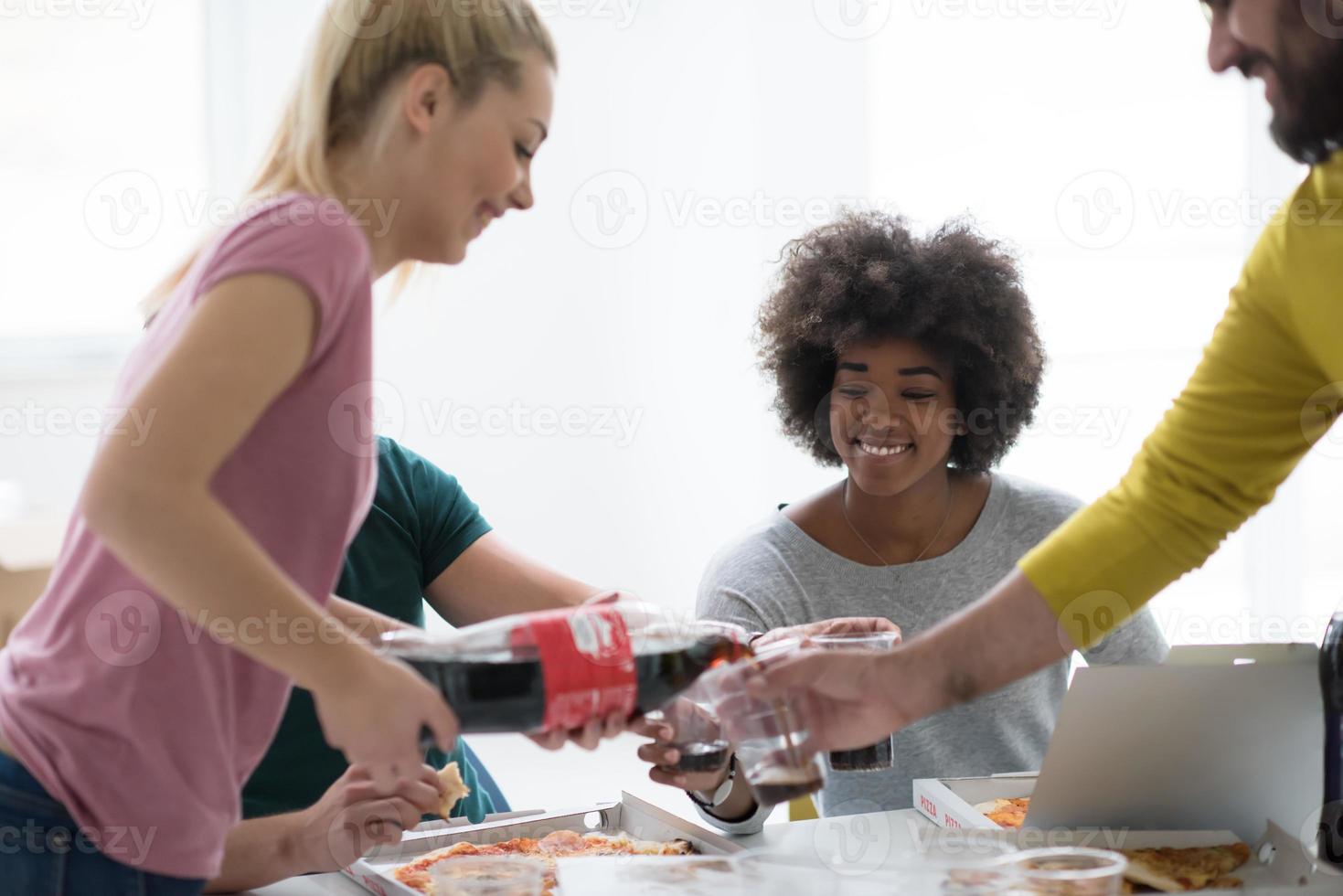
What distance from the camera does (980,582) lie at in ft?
6.05

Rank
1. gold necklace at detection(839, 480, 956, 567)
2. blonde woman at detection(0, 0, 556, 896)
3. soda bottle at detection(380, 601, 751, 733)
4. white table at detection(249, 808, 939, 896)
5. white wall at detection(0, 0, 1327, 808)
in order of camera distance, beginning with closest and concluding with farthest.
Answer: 1. blonde woman at detection(0, 0, 556, 896)
2. soda bottle at detection(380, 601, 751, 733)
3. white table at detection(249, 808, 939, 896)
4. gold necklace at detection(839, 480, 956, 567)
5. white wall at detection(0, 0, 1327, 808)

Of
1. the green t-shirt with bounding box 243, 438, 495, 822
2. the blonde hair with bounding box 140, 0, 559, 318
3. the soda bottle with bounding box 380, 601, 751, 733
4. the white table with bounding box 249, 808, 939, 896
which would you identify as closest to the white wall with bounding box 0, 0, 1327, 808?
the green t-shirt with bounding box 243, 438, 495, 822

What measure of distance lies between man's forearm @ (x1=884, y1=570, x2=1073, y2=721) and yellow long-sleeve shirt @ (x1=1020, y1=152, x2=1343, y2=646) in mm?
20

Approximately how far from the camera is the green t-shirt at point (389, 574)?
4.83 feet

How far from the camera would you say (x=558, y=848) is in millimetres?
1166

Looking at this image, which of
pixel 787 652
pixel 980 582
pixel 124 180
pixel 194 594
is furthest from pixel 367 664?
pixel 124 180

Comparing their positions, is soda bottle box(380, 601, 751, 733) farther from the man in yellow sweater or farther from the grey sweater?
the grey sweater

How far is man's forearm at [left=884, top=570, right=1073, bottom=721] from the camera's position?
116 centimetres

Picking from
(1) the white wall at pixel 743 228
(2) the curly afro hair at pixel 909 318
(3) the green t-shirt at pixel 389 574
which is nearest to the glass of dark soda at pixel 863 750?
(3) the green t-shirt at pixel 389 574

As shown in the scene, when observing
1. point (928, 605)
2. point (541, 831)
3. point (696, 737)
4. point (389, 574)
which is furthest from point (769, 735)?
point (928, 605)

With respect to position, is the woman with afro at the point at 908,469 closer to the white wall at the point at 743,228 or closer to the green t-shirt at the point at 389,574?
the green t-shirt at the point at 389,574

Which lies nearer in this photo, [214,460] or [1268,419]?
[214,460]

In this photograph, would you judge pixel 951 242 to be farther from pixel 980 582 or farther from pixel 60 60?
A: pixel 60 60

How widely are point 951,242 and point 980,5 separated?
221 cm
